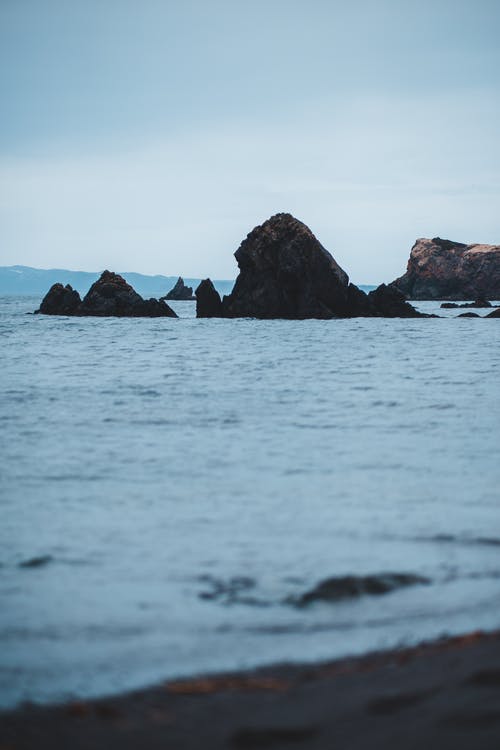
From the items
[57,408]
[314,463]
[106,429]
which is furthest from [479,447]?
[57,408]

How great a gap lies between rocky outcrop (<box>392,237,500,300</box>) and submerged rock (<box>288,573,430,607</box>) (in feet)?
457

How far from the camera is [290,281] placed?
58.0m

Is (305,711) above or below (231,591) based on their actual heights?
above

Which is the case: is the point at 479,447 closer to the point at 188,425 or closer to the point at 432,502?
the point at 432,502

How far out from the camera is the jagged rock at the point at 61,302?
2858 inches

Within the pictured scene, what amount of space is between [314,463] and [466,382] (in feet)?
35.5

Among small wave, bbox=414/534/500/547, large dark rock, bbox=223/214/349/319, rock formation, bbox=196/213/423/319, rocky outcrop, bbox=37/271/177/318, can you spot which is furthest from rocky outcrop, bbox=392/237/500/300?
small wave, bbox=414/534/500/547

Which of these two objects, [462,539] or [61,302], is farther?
[61,302]

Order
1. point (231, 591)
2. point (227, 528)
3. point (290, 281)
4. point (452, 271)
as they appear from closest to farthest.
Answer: point (231, 591) → point (227, 528) → point (290, 281) → point (452, 271)

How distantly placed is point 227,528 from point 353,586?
1677 mm

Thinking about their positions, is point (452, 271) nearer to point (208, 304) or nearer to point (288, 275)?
point (208, 304)

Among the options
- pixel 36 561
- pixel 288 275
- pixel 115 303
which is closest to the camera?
pixel 36 561

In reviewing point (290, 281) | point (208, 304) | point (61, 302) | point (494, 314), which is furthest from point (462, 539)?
point (61, 302)

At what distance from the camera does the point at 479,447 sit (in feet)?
31.8
